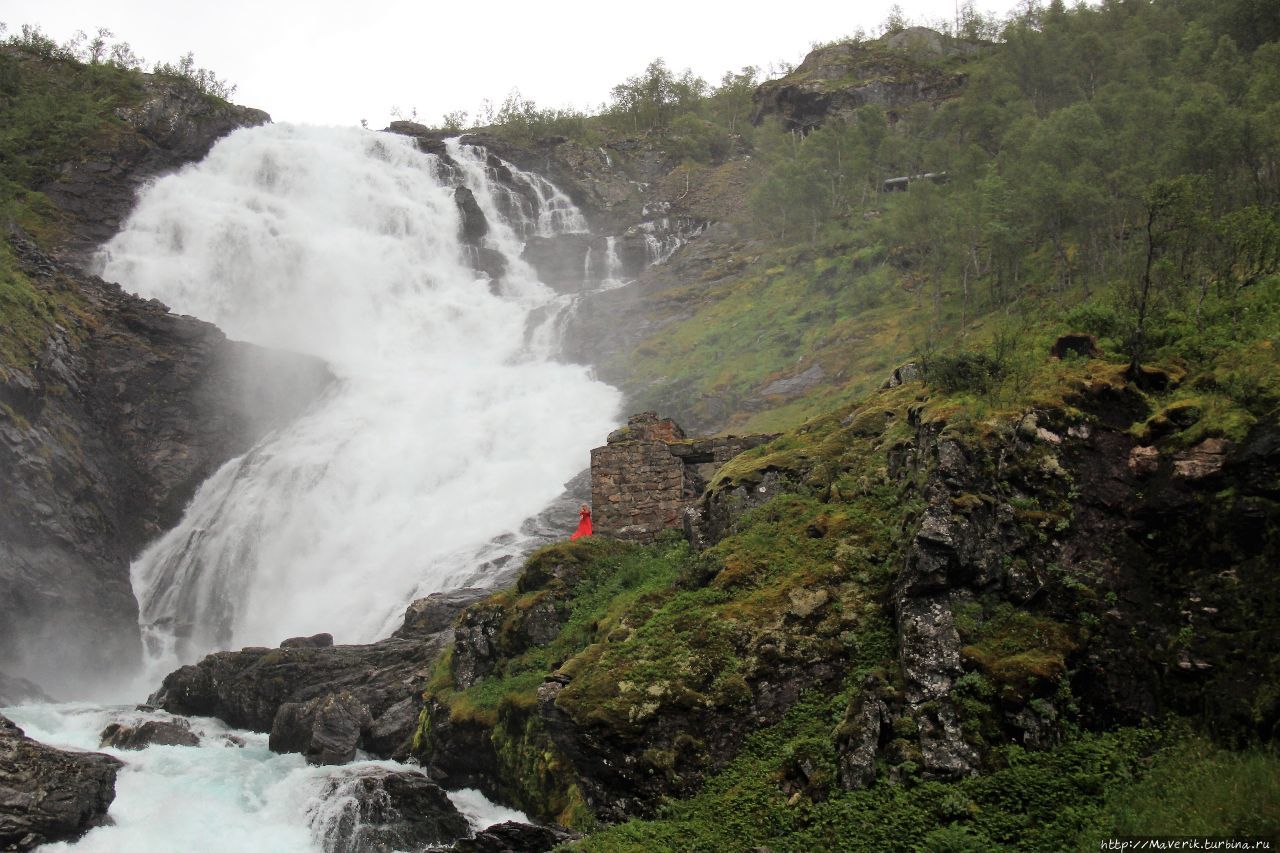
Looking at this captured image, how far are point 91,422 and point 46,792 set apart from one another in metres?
22.6

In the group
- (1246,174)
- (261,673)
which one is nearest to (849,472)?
(261,673)

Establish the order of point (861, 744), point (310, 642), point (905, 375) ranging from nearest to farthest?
point (861, 744) < point (905, 375) < point (310, 642)

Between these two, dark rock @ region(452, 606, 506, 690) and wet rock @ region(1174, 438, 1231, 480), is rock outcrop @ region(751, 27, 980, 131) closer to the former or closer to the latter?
dark rock @ region(452, 606, 506, 690)

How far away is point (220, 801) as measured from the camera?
16062 millimetres

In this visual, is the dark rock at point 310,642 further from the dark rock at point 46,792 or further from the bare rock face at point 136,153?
the bare rock face at point 136,153

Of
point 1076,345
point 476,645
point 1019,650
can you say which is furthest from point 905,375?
Answer: point 476,645

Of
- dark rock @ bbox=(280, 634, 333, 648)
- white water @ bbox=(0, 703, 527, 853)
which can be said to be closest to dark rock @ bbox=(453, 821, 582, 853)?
white water @ bbox=(0, 703, 527, 853)

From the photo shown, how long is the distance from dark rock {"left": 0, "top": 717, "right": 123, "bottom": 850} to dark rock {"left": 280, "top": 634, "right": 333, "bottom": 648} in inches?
286

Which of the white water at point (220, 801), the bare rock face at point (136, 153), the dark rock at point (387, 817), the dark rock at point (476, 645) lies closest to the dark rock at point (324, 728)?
the white water at point (220, 801)

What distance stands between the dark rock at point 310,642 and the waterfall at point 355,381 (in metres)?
1.87

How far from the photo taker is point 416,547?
94.3 feet

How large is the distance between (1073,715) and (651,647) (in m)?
4.65

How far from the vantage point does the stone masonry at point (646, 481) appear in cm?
1780

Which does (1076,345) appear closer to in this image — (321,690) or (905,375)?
(905,375)
